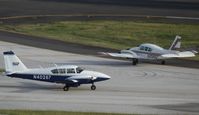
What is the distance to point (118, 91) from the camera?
177ft

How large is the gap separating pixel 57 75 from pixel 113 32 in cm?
3712

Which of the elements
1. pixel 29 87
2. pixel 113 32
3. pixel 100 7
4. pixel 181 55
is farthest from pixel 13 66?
pixel 100 7

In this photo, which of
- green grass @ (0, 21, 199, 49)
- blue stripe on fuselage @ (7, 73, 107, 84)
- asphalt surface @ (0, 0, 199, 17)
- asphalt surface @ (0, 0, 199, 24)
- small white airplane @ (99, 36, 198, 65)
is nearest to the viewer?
blue stripe on fuselage @ (7, 73, 107, 84)

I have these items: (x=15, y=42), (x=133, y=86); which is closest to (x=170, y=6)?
(x=15, y=42)

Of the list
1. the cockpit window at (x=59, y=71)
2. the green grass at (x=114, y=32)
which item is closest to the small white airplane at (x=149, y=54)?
the green grass at (x=114, y=32)

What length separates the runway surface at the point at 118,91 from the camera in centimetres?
4678


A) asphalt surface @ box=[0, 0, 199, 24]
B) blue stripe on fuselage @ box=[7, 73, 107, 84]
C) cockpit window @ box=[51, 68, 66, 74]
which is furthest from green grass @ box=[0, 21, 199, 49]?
blue stripe on fuselage @ box=[7, 73, 107, 84]

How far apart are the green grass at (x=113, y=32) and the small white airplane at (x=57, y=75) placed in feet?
83.3

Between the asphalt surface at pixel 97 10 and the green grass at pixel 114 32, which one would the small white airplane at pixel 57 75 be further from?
the asphalt surface at pixel 97 10

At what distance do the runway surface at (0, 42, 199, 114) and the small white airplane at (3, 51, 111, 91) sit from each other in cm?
70

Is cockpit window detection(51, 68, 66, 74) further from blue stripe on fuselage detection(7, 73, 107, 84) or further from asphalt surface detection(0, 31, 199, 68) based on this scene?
asphalt surface detection(0, 31, 199, 68)

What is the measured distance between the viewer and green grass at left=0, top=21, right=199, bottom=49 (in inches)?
3314

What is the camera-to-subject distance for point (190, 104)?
160 ft

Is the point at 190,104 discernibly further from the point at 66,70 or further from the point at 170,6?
the point at 170,6
